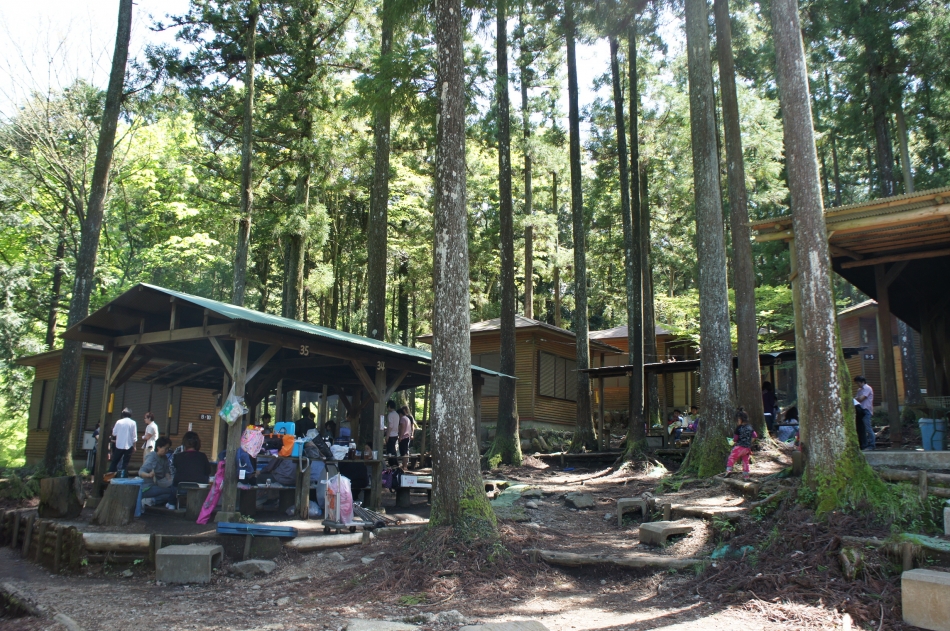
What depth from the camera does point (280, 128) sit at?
21766 mm

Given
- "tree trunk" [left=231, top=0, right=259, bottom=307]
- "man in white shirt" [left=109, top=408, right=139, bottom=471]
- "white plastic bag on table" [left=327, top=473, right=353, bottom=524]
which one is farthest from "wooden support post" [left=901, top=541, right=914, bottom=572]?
"tree trunk" [left=231, top=0, right=259, bottom=307]

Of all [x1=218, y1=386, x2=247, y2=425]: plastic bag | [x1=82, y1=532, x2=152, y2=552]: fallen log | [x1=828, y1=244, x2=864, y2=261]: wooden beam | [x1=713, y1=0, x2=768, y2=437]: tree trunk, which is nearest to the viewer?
[x1=82, y1=532, x2=152, y2=552]: fallen log

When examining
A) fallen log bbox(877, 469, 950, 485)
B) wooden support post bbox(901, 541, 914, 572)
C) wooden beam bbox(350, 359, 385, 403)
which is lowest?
wooden support post bbox(901, 541, 914, 572)

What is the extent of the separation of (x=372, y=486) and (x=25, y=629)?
6201mm

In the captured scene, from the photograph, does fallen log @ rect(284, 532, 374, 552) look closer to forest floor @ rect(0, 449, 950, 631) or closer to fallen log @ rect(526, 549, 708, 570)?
forest floor @ rect(0, 449, 950, 631)

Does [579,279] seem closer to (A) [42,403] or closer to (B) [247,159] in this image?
(B) [247,159]

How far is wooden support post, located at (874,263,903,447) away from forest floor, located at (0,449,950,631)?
3905mm

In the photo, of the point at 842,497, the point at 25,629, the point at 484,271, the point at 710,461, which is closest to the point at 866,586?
the point at 842,497

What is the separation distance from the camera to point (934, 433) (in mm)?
10148

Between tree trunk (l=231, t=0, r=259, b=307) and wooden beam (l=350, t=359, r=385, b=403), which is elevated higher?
tree trunk (l=231, t=0, r=259, b=307)

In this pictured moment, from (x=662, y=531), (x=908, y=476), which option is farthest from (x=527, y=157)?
(x=908, y=476)

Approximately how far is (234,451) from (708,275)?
30.6 ft

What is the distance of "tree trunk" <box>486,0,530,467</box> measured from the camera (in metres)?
18.1

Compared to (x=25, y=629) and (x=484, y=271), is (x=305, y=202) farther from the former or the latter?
(x=25, y=629)
